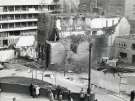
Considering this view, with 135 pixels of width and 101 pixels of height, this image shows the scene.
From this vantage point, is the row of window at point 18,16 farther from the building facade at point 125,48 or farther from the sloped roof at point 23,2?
the building facade at point 125,48

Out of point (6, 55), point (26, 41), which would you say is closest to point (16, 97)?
point (6, 55)

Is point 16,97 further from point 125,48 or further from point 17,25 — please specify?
point 17,25

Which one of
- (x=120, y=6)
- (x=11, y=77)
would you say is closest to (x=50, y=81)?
(x=11, y=77)

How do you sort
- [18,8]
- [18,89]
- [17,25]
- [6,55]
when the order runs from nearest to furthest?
[18,89]
[6,55]
[17,25]
[18,8]

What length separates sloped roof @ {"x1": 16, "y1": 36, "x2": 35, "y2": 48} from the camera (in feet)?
156

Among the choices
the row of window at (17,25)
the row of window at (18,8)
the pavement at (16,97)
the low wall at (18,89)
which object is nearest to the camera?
the pavement at (16,97)

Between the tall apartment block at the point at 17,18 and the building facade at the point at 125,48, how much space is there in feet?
48.2

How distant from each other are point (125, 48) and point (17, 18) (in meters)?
19.0

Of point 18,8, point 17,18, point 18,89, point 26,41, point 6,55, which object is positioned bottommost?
point 18,89

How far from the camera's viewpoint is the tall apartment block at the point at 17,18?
50344 millimetres

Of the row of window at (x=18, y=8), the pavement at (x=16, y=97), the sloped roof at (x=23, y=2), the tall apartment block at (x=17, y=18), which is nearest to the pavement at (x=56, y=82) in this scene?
the pavement at (x=16, y=97)

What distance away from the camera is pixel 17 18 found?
5219cm

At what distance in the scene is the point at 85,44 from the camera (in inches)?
1613

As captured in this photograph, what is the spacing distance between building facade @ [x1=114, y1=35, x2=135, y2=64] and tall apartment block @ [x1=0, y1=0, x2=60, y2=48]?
14.7 m
